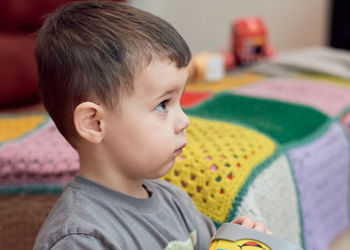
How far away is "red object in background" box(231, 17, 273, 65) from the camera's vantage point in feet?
6.02

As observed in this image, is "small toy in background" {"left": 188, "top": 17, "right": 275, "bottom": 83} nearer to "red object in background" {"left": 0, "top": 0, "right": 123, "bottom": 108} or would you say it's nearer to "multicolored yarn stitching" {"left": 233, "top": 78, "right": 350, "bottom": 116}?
"multicolored yarn stitching" {"left": 233, "top": 78, "right": 350, "bottom": 116}

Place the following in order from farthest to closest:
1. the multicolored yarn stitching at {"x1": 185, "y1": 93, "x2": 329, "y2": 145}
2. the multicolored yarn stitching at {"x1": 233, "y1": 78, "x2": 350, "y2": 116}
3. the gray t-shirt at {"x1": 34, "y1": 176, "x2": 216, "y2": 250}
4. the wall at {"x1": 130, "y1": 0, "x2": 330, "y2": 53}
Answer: the wall at {"x1": 130, "y1": 0, "x2": 330, "y2": 53}, the multicolored yarn stitching at {"x1": 233, "y1": 78, "x2": 350, "y2": 116}, the multicolored yarn stitching at {"x1": 185, "y1": 93, "x2": 329, "y2": 145}, the gray t-shirt at {"x1": 34, "y1": 176, "x2": 216, "y2": 250}

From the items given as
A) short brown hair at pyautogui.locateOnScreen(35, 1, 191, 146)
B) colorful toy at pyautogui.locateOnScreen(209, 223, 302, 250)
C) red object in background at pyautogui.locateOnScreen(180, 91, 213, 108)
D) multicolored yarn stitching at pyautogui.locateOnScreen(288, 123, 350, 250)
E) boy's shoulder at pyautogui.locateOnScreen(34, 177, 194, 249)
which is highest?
short brown hair at pyautogui.locateOnScreen(35, 1, 191, 146)

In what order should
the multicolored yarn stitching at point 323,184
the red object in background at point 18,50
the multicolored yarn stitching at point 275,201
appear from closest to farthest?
the multicolored yarn stitching at point 275,201 < the multicolored yarn stitching at point 323,184 < the red object in background at point 18,50

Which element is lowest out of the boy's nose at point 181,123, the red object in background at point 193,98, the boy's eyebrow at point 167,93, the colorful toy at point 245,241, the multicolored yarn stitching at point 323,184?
the multicolored yarn stitching at point 323,184

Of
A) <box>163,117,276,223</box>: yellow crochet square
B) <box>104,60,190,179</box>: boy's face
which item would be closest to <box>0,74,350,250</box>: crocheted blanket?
<box>163,117,276,223</box>: yellow crochet square

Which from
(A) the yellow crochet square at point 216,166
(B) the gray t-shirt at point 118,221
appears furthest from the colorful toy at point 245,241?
(A) the yellow crochet square at point 216,166

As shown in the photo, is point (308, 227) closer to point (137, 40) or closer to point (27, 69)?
point (137, 40)

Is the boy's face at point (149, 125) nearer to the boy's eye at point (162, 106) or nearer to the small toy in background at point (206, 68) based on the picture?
the boy's eye at point (162, 106)

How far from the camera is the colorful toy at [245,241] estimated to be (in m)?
0.63

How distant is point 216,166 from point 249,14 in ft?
6.33

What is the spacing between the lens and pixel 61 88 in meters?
0.63

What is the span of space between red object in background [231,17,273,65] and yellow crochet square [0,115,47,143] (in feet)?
2.96

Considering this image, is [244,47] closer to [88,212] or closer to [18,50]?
[18,50]
